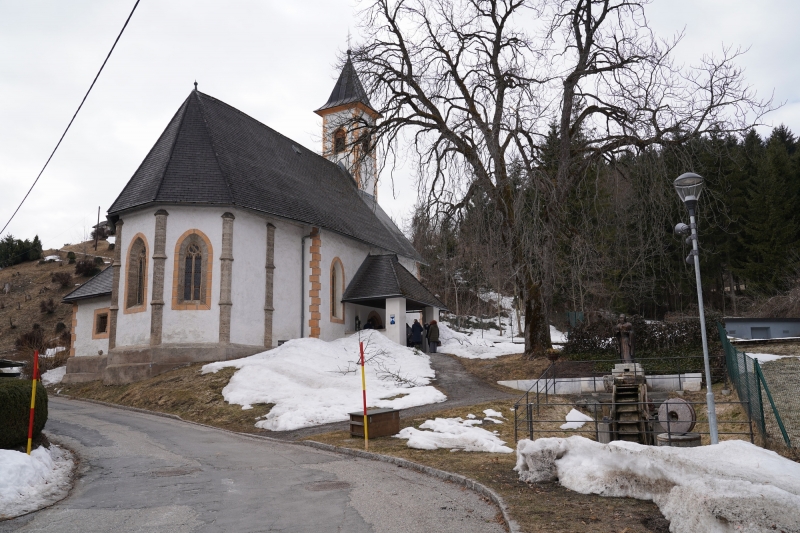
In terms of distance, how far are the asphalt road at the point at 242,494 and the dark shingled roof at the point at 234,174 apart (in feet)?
41.6

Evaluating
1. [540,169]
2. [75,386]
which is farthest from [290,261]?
[540,169]

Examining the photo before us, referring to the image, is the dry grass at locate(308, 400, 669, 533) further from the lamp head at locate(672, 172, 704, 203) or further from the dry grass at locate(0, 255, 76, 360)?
the dry grass at locate(0, 255, 76, 360)

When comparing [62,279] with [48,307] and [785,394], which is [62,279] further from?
[785,394]

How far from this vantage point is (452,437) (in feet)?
40.0

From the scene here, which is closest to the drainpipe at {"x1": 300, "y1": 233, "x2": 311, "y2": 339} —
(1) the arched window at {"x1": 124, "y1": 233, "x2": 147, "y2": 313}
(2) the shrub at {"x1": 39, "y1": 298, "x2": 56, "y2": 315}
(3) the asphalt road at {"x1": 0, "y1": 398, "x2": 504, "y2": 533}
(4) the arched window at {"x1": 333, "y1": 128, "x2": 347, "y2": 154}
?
(4) the arched window at {"x1": 333, "y1": 128, "x2": 347, "y2": 154}

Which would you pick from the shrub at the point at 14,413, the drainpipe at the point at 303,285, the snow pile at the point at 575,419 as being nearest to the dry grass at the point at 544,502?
the snow pile at the point at 575,419

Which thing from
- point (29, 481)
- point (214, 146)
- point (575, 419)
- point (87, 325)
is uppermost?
point (214, 146)

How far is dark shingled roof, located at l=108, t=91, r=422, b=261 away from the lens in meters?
24.2

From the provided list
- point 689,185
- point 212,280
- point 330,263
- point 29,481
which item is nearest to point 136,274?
point 212,280

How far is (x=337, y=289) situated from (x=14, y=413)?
20141mm

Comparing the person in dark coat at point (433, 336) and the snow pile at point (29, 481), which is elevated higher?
the person in dark coat at point (433, 336)

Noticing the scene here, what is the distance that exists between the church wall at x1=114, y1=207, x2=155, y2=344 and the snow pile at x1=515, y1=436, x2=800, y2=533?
1811cm

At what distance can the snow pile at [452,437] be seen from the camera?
38.2ft

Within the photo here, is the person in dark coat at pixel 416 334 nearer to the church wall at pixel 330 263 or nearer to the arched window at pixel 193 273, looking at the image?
the church wall at pixel 330 263
